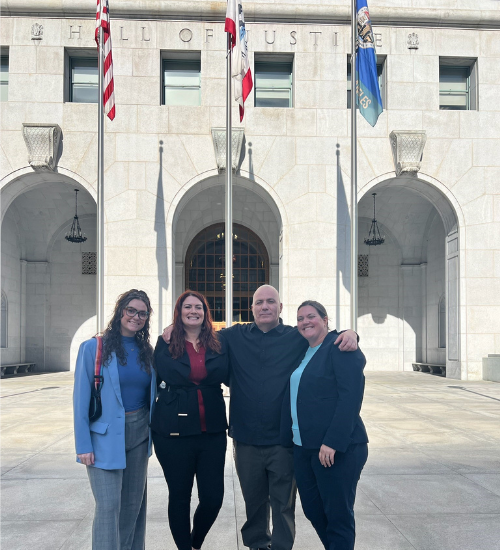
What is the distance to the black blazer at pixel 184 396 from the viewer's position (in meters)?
4.08

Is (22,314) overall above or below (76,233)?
below

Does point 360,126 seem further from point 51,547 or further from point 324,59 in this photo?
point 51,547

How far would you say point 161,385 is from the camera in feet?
13.9

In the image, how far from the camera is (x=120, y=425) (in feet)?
12.7

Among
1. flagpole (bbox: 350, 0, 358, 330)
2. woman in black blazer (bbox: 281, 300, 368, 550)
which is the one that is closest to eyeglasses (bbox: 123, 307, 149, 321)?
woman in black blazer (bbox: 281, 300, 368, 550)

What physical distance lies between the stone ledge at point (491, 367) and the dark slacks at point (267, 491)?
15.1m

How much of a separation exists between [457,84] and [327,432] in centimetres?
1844

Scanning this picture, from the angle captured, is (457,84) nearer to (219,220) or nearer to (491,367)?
(491,367)

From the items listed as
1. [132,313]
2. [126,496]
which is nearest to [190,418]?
[126,496]

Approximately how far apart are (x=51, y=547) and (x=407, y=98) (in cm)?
1745

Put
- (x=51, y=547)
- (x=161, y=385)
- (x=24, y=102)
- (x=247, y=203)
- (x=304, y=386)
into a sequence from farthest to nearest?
(x=247, y=203) < (x=24, y=102) < (x=51, y=547) < (x=161, y=385) < (x=304, y=386)

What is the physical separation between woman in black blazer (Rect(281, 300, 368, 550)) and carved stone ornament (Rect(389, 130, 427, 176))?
15.2 meters

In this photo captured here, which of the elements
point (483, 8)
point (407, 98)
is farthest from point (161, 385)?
point (483, 8)

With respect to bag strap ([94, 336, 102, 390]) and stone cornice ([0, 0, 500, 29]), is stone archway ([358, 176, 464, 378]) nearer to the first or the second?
stone cornice ([0, 0, 500, 29])
